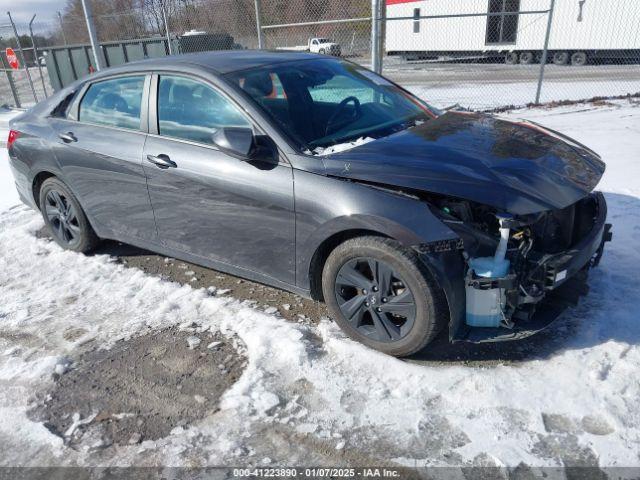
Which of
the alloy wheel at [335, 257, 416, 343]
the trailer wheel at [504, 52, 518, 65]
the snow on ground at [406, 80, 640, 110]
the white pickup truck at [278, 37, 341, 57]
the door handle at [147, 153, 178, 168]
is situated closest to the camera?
the alloy wheel at [335, 257, 416, 343]

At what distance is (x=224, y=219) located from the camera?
3.41m

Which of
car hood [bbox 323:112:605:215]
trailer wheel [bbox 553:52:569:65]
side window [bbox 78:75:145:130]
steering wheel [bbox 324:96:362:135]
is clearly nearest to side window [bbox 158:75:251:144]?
side window [bbox 78:75:145:130]

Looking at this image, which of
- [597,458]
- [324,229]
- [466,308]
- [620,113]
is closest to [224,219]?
[324,229]

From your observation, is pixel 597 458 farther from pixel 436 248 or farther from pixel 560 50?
pixel 560 50

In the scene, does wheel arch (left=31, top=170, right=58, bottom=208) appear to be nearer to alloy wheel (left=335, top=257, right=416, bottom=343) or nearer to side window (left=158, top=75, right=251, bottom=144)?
side window (left=158, top=75, right=251, bottom=144)

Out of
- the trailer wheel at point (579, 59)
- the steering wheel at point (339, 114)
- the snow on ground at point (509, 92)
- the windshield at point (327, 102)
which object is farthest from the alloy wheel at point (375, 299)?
the trailer wheel at point (579, 59)

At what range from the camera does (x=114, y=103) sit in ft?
13.4

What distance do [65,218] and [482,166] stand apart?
3691mm

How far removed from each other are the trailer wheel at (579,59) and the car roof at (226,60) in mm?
18769

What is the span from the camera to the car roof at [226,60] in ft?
11.8

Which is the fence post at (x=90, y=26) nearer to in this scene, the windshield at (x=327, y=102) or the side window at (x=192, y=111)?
the side window at (x=192, y=111)

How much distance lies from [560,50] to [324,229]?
20599 mm

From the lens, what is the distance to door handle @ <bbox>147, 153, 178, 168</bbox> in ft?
11.6

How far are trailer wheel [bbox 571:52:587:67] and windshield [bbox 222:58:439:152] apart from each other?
60.6 ft
